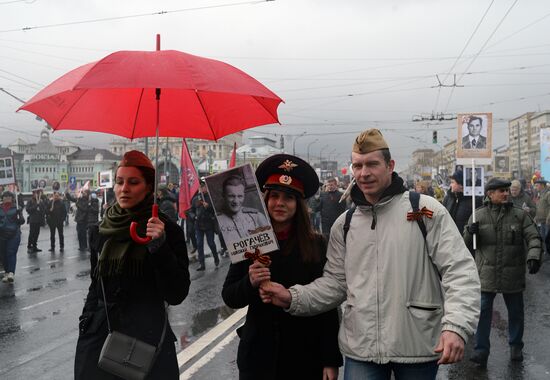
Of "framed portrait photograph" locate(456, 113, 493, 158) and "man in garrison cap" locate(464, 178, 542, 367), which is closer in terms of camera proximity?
"man in garrison cap" locate(464, 178, 542, 367)

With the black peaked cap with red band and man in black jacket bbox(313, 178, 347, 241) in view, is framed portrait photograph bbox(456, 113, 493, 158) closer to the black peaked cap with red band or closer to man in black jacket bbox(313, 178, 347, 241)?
man in black jacket bbox(313, 178, 347, 241)

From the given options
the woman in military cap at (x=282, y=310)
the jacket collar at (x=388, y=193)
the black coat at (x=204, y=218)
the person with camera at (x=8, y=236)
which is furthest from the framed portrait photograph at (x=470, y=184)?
the person with camera at (x=8, y=236)

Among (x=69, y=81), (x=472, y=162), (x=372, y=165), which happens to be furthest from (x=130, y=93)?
(x=472, y=162)

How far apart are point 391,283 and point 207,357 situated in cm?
357

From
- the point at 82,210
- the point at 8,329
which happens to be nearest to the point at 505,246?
the point at 8,329

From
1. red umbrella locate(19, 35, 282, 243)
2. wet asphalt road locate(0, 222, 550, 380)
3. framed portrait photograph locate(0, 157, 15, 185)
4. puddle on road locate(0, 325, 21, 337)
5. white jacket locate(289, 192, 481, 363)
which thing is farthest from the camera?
framed portrait photograph locate(0, 157, 15, 185)

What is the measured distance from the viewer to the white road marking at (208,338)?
5770mm

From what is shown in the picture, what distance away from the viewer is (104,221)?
307cm

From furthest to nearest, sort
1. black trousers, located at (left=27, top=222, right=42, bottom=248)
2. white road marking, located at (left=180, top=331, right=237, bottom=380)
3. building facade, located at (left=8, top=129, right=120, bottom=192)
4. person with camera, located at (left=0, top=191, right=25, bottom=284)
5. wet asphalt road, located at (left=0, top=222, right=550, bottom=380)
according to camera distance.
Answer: building facade, located at (left=8, top=129, right=120, bottom=192)
black trousers, located at (left=27, top=222, right=42, bottom=248)
person with camera, located at (left=0, top=191, right=25, bottom=284)
wet asphalt road, located at (left=0, top=222, right=550, bottom=380)
white road marking, located at (left=180, top=331, right=237, bottom=380)

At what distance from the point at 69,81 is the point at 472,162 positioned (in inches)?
296

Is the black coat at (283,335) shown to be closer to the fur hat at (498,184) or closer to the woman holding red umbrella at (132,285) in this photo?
the woman holding red umbrella at (132,285)

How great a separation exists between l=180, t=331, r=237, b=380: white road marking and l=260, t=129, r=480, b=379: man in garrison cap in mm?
2771

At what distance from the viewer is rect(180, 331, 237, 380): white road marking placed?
17.1ft

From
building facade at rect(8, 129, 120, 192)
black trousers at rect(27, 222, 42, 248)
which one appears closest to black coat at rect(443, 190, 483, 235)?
black trousers at rect(27, 222, 42, 248)
